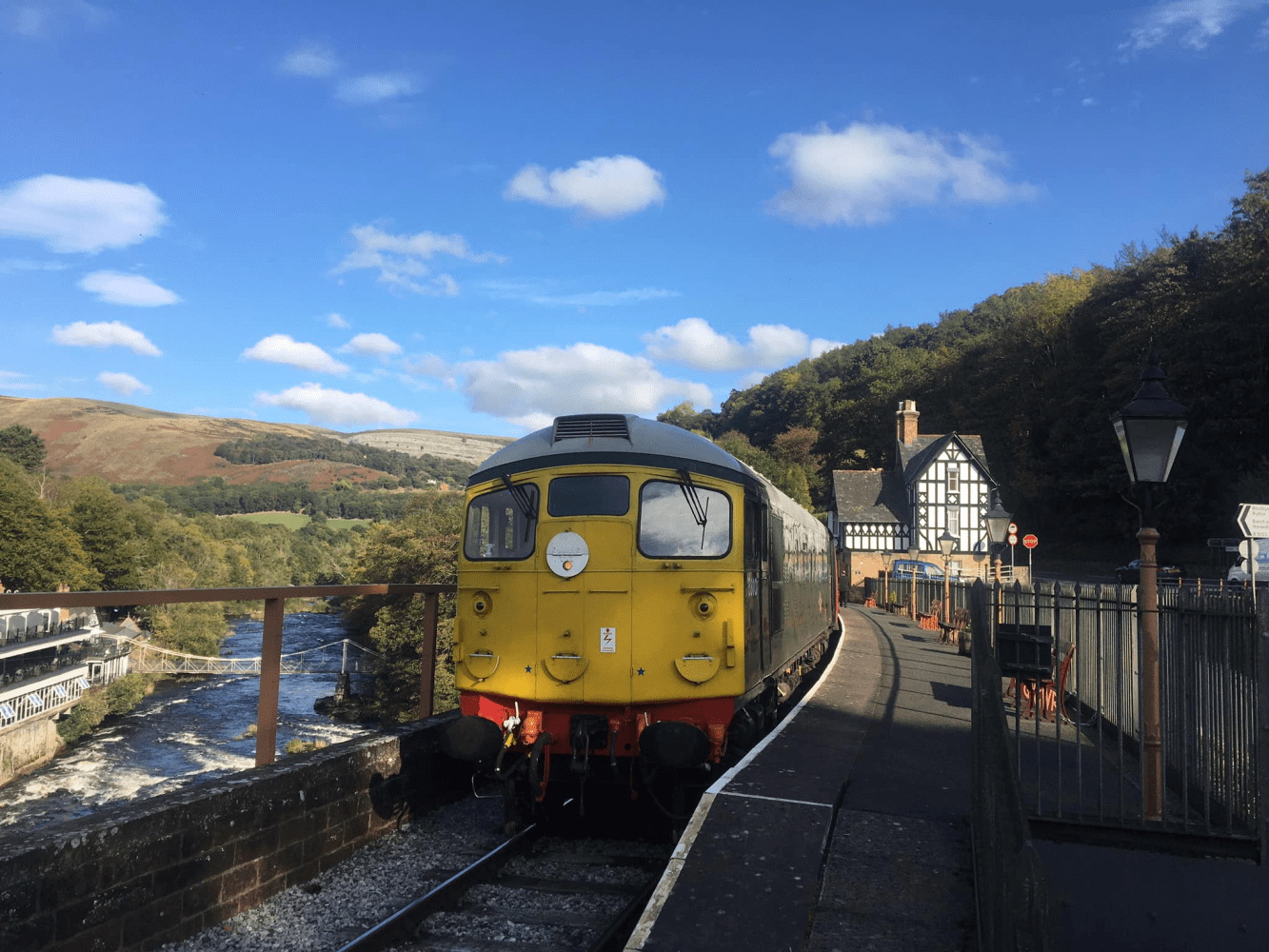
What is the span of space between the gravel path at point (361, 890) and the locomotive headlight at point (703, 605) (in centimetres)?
227

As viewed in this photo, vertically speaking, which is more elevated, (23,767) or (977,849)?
(977,849)

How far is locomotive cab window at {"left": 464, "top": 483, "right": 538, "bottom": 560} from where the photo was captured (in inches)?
278

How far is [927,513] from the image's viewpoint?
51688 mm

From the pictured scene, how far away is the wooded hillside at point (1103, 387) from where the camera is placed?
44.7 m

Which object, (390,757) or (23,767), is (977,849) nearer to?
(390,757)

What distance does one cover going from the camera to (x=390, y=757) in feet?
21.5

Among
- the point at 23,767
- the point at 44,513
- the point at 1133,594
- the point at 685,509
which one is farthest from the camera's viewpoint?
the point at 44,513

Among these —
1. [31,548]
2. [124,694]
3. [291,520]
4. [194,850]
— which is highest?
[291,520]

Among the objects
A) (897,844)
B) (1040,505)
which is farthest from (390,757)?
(1040,505)

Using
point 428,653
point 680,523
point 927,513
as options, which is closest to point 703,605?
point 680,523

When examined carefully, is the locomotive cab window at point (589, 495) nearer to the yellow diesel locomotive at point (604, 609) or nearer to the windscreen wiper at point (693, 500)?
the yellow diesel locomotive at point (604, 609)

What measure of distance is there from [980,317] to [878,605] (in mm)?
70634

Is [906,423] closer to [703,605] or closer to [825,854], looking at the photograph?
[703,605]

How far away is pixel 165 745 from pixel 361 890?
98.8 ft
